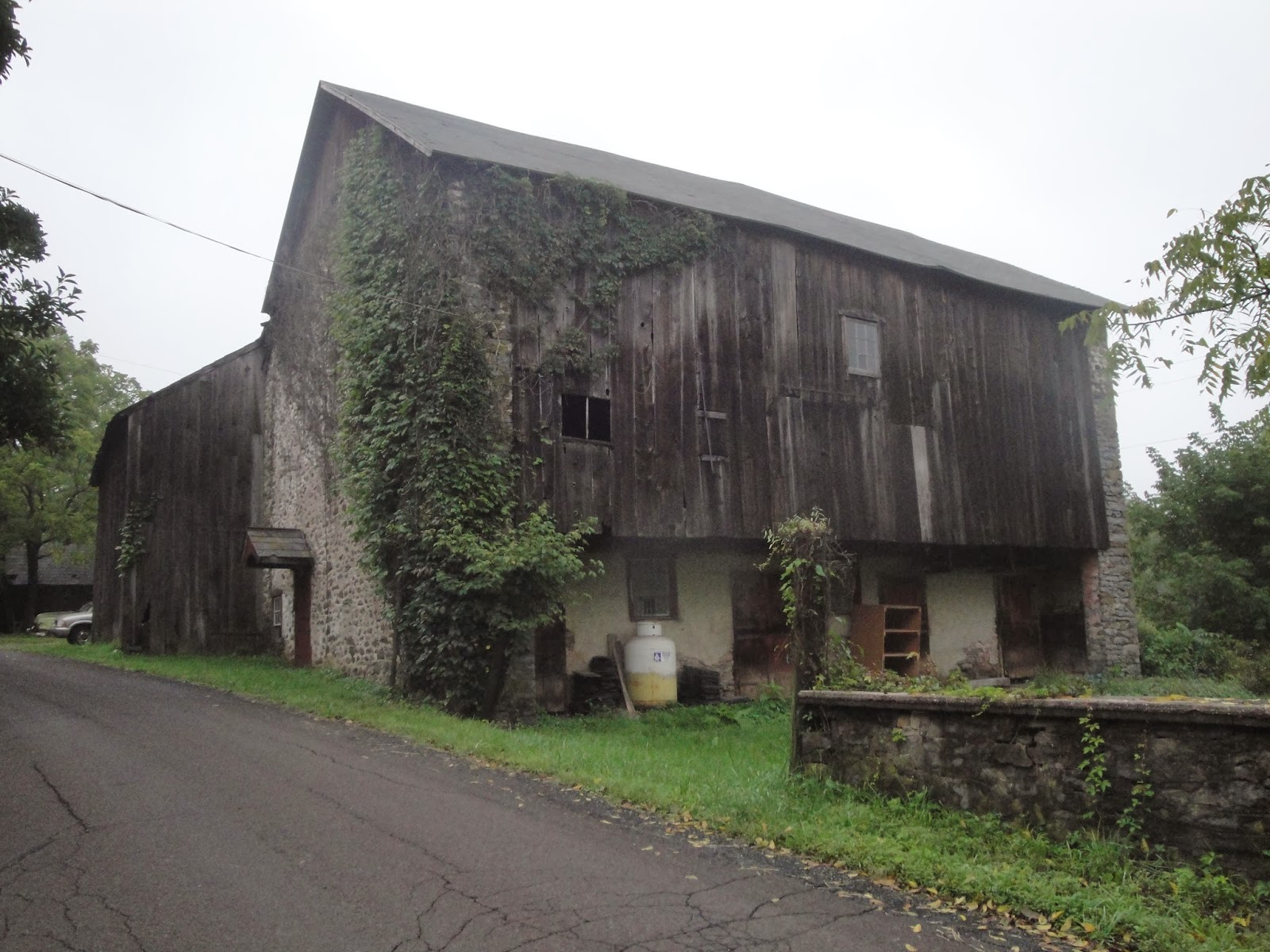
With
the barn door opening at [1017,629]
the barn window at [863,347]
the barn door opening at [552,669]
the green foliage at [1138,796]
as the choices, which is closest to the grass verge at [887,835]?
the green foliage at [1138,796]

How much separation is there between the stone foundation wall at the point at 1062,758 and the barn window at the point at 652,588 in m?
6.98

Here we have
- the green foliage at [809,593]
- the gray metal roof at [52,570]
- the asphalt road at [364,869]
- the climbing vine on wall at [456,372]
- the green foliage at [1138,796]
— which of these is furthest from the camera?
the gray metal roof at [52,570]

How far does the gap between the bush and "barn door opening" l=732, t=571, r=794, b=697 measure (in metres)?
8.75

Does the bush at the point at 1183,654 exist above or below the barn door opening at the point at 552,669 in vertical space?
below

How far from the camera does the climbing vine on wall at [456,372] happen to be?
39.6 feet

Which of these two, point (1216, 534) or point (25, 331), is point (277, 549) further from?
point (1216, 534)

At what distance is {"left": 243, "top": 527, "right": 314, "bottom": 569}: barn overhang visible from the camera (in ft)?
54.5

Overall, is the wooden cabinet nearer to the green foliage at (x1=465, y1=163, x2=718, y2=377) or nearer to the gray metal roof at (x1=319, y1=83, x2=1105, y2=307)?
the gray metal roof at (x1=319, y1=83, x2=1105, y2=307)

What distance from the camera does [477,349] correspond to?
516 inches

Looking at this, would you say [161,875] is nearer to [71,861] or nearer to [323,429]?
[71,861]

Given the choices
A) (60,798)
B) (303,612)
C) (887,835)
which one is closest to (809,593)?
(887,835)

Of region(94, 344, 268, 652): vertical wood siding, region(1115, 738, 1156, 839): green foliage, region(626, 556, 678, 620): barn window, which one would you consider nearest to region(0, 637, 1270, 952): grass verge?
region(1115, 738, 1156, 839): green foliage

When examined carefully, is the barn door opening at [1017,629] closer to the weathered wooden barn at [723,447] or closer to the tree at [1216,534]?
the weathered wooden barn at [723,447]

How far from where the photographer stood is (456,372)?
507 inches
